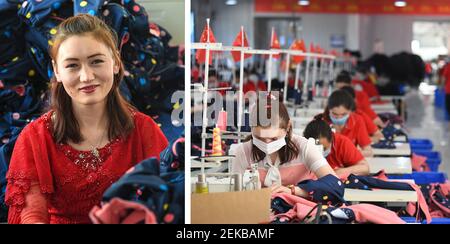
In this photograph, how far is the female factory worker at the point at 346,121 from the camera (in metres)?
5.61

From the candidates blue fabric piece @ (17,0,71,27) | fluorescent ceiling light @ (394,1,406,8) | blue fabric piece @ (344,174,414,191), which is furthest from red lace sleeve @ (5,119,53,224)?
fluorescent ceiling light @ (394,1,406,8)

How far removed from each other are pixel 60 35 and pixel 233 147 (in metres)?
1.08

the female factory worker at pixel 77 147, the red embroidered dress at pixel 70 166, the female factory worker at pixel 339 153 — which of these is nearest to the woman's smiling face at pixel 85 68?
the female factory worker at pixel 77 147

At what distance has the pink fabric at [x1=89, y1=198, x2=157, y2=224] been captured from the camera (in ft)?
8.75

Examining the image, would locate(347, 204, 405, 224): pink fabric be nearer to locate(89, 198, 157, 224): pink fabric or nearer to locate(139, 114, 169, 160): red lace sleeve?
locate(139, 114, 169, 160): red lace sleeve

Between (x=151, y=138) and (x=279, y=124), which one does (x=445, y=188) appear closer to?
(x=279, y=124)

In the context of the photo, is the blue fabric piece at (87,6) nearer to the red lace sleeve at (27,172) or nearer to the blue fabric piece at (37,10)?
the blue fabric piece at (37,10)

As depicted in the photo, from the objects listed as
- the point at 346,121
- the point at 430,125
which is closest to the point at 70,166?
the point at 346,121

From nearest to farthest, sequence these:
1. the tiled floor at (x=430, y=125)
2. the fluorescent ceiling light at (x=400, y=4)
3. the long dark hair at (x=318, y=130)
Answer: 1. the long dark hair at (x=318, y=130)
2. the tiled floor at (x=430, y=125)
3. the fluorescent ceiling light at (x=400, y=4)

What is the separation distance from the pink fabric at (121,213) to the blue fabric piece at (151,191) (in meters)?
0.02

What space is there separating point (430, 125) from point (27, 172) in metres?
10.8

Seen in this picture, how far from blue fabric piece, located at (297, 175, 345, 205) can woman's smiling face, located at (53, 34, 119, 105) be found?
1.08 m
